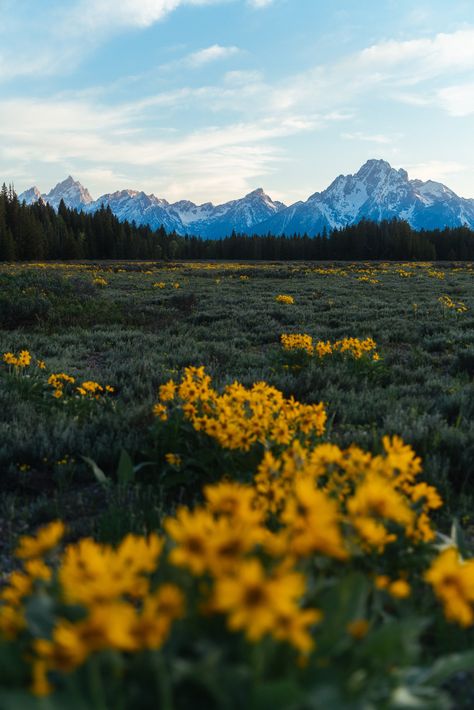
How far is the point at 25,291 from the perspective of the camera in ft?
50.1

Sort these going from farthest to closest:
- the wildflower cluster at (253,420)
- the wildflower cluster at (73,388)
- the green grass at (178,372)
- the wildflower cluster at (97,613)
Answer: the wildflower cluster at (73,388)
the green grass at (178,372)
the wildflower cluster at (253,420)
the wildflower cluster at (97,613)

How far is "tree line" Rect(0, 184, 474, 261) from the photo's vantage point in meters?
74.7

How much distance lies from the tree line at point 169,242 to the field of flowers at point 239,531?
71.5m

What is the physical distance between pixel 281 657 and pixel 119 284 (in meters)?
25.5

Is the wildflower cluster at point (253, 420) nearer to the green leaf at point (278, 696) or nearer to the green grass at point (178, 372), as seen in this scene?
the green grass at point (178, 372)

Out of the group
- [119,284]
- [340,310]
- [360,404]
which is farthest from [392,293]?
[360,404]

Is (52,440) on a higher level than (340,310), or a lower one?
lower

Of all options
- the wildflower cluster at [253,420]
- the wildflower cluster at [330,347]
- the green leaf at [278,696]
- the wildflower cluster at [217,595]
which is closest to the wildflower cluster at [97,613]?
the wildflower cluster at [217,595]

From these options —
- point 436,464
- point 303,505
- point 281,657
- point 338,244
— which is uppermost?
point 338,244

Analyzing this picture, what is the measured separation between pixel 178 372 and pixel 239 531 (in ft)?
23.3

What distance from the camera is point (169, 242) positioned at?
108 meters

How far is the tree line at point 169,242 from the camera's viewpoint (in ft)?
245

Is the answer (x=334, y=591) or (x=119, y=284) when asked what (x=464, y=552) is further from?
(x=119, y=284)

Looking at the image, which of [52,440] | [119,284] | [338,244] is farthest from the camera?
[338,244]
